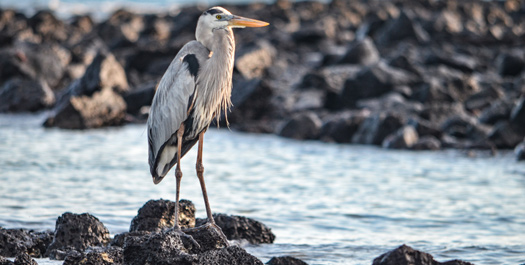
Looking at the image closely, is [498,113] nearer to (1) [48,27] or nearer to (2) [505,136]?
(2) [505,136]

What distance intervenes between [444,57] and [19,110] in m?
8.86

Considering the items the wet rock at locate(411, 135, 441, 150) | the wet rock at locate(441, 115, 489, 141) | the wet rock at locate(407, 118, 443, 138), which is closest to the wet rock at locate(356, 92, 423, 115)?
the wet rock at locate(441, 115, 489, 141)

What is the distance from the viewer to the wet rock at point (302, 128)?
1190 centimetres

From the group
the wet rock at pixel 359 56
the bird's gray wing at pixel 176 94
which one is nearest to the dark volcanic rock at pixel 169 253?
the bird's gray wing at pixel 176 94

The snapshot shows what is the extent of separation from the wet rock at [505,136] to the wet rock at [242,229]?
5989 millimetres

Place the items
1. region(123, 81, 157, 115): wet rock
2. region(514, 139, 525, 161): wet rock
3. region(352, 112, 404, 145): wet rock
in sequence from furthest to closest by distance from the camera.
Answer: region(123, 81, 157, 115): wet rock, region(352, 112, 404, 145): wet rock, region(514, 139, 525, 161): wet rock

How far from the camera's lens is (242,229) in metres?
5.62

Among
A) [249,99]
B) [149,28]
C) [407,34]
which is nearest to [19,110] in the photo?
[249,99]

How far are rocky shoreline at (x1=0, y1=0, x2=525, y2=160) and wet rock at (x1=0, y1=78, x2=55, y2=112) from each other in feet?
0.06

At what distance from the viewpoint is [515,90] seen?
1345cm

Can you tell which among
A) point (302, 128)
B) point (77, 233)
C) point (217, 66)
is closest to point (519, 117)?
point (302, 128)

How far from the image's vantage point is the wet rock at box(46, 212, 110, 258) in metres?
4.99

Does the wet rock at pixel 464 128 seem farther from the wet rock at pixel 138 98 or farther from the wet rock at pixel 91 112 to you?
the wet rock at pixel 91 112

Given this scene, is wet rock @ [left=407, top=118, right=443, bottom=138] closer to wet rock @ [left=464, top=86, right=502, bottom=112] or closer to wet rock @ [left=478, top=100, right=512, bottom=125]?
wet rock @ [left=478, top=100, right=512, bottom=125]
